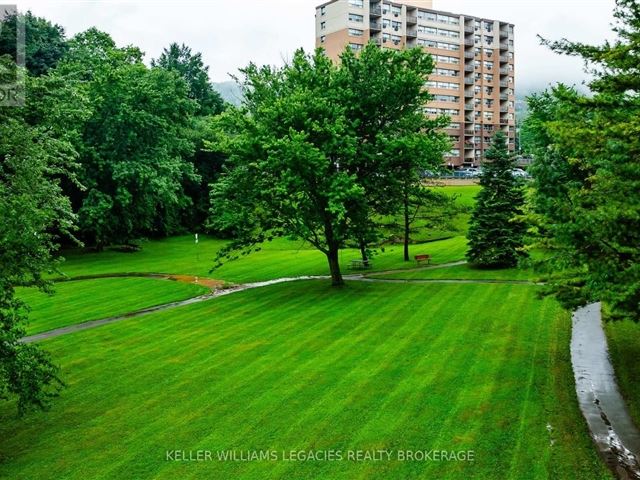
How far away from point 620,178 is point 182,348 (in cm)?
1367

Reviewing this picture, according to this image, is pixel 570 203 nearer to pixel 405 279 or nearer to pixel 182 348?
pixel 182 348

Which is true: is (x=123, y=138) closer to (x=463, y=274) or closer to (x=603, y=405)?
(x=463, y=274)

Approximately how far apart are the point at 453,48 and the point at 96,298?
261 feet

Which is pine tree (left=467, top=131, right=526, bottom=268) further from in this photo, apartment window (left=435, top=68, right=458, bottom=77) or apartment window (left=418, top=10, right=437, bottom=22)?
apartment window (left=418, top=10, right=437, bottom=22)

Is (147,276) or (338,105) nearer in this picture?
(338,105)

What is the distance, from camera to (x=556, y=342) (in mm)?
17859

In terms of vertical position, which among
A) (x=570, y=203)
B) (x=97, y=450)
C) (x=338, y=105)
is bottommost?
(x=97, y=450)

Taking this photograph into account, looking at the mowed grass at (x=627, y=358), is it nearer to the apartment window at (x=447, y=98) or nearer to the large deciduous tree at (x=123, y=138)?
the large deciduous tree at (x=123, y=138)

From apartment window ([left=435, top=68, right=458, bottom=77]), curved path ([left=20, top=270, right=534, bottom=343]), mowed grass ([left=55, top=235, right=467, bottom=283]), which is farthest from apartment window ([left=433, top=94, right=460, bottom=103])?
curved path ([left=20, top=270, right=534, bottom=343])

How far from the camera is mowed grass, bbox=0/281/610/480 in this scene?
10.5m

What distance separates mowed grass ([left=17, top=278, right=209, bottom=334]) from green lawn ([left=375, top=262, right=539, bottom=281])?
1135cm

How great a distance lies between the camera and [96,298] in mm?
28719

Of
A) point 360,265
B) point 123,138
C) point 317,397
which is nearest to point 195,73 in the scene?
point 123,138

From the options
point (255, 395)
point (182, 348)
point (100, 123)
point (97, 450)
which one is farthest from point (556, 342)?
point (100, 123)
